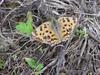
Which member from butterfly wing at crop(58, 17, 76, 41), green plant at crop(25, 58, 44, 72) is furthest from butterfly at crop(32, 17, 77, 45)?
green plant at crop(25, 58, 44, 72)

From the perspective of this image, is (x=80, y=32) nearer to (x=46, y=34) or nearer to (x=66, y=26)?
(x=66, y=26)

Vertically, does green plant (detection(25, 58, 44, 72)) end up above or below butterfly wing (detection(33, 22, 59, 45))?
below

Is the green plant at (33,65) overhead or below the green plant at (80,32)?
below

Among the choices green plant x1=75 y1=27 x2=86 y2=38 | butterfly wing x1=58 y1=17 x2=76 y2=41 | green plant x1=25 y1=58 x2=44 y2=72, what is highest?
butterfly wing x1=58 y1=17 x2=76 y2=41

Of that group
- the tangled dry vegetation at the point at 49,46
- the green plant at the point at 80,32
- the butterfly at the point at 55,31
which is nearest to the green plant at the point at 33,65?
the tangled dry vegetation at the point at 49,46

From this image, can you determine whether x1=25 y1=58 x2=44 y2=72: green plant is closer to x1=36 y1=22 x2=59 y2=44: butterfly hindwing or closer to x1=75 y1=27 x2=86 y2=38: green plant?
x1=36 y1=22 x2=59 y2=44: butterfly hindwing

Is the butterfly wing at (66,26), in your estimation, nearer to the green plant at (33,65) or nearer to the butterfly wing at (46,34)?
the butterfly wing at (46,34)
